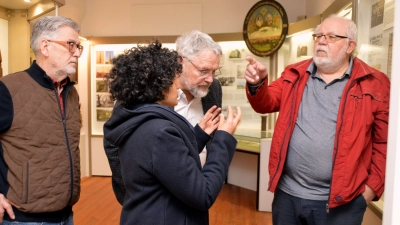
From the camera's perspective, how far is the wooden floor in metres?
4.12

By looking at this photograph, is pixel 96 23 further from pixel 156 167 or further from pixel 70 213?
pixel 156 167

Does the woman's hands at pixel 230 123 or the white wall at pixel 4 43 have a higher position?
the white wall at pixel 4 43

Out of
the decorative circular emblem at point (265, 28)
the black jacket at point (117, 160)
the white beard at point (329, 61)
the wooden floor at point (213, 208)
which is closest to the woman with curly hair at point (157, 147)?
the black jacket at point (117, 160)

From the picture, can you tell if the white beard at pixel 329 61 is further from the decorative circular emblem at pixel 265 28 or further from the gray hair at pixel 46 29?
the decorative circular emblem at pixel 265 28

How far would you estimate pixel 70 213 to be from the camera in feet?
6.19

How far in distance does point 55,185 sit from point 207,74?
979mm

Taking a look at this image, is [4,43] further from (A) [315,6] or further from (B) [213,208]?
(A) [315,6]

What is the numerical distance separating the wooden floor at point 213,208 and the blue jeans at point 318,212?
221 centimetres

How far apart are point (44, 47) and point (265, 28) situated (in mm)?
3691

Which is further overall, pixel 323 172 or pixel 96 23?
pixel 96 23

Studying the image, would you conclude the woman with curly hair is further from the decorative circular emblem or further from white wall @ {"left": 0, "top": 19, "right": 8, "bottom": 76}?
the decorative circular emblem

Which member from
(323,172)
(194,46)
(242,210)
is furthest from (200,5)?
(323,172)

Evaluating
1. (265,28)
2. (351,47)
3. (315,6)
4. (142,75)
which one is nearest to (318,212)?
(351,47)

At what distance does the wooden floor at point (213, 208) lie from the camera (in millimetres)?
4117
